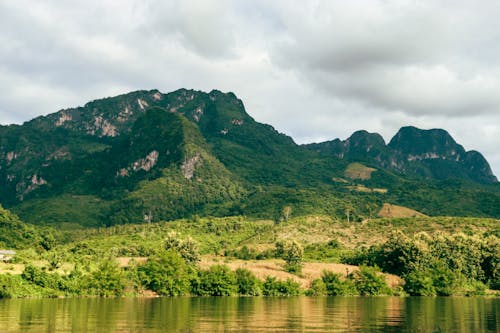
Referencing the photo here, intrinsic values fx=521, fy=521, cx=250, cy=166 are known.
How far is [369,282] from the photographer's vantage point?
99.9 metres

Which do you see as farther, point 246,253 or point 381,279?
point 246,253

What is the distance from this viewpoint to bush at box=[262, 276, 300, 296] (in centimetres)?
9288

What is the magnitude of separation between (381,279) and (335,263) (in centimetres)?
2390

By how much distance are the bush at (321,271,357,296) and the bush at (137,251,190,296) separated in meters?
27.2

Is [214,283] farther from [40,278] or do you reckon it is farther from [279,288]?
[40,278]

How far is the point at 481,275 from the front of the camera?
110500 mm

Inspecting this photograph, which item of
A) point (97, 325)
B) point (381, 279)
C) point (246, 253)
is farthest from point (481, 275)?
point (97, 325)

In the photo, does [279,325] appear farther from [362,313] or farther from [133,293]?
[133,293]

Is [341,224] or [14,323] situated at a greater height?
[341,224]

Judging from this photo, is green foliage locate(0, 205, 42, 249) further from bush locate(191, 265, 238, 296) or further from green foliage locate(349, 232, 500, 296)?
green foliage locate(349, 232, 500, 296)

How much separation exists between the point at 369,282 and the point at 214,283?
1217 inches

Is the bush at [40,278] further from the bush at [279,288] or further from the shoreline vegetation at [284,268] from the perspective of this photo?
the bush at [279,288]

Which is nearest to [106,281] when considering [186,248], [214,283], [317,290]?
[214,283]

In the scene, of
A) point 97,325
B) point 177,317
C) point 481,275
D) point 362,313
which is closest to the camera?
point 97,325
